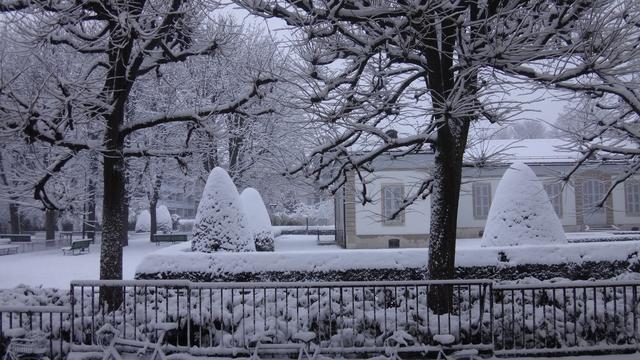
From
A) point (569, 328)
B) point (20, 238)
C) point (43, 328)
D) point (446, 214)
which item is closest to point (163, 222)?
point (20, 238)

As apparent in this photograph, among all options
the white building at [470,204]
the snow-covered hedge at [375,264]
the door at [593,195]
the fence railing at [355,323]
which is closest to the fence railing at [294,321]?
the fence railing at [355,323]

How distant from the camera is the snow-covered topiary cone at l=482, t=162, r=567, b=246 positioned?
1360 centimetres

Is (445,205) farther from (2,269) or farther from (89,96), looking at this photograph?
(2,269)

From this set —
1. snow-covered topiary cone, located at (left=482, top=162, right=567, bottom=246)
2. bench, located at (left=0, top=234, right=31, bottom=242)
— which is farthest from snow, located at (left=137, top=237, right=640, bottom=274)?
bench, located at (left=0, top=234, right=31, bottom=242)

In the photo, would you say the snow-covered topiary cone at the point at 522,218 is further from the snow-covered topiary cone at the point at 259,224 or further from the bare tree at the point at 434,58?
the snow-covered topiary cone at the point at 259,224

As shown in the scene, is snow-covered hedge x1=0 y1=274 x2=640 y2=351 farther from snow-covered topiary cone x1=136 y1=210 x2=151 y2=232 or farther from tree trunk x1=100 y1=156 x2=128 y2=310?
snow-covered topiary cone x1=136 y1=210 x2=151 y2=232

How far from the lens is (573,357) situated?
7609 mm

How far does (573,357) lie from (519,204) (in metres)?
6.79

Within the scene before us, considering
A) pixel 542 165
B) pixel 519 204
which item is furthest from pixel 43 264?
pixel 542 165

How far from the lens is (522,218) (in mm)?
13828

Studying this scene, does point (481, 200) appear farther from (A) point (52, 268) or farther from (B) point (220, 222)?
(A) point (52, 268)

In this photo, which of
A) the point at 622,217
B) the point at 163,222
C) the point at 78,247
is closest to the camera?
the point at 78,247

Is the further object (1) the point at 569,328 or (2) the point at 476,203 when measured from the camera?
(2) the point at 476,203

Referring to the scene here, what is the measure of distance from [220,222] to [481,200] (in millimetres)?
17543
